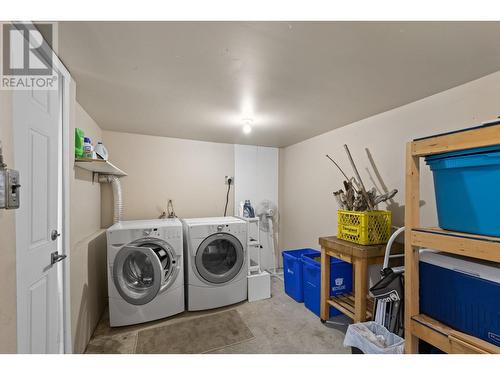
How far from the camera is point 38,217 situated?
3.66ft

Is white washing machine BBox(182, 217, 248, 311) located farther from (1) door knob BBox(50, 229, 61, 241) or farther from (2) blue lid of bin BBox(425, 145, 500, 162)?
(2) blue lid of bin BBox(425, 145, 500, 162)

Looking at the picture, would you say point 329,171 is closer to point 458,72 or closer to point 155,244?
point 458,72

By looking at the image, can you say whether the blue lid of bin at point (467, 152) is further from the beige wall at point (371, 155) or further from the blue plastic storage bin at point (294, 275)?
the blue plastic storage bin at point (294, 275)

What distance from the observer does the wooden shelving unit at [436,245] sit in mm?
1010

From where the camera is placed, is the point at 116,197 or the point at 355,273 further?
the point at 116,197

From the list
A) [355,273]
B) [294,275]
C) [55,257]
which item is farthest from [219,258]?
[55,257]

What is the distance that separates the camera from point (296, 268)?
2596 millimetres

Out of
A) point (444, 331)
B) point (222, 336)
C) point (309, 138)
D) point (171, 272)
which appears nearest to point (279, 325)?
point (222, 336)

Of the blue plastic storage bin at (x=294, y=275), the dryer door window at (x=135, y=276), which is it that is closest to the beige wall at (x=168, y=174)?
the dryer door window at (x=135, y=276)

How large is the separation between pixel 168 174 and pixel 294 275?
207cm

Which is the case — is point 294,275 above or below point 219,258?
below

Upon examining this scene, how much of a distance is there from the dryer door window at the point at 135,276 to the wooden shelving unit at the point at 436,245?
6.40ft

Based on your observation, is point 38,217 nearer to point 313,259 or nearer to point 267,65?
point 267,65
